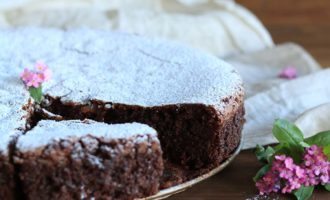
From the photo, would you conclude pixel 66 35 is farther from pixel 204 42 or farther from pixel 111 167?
pixel 111 167

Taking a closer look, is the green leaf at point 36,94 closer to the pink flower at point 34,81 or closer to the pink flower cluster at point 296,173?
the pink flower at point 34,81

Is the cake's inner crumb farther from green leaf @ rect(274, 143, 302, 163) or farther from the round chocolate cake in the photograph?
green leaf @ rect(274, 143, 302, 163)

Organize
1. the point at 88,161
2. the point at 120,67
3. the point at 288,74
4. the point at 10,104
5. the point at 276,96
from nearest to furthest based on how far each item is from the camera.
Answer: the point at 88,161 < the point at 10,104 < the point at 120,67 < the point at 276,96 < the point at 288,74

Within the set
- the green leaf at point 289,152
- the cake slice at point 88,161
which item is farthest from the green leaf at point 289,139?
the cake slice at point 88,161

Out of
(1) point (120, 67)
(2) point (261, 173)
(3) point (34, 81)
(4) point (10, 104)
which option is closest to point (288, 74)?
(1) point (120, 67)

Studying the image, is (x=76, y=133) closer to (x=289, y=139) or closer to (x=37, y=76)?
(x=37, y=76)

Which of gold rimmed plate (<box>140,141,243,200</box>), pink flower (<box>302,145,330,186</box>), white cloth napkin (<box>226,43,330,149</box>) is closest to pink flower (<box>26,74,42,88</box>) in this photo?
gold rimmed plate (<box>140,141,243,200</box>)

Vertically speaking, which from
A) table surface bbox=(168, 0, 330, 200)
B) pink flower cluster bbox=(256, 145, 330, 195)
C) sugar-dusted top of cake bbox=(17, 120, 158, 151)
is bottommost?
table surface bbox=(168, 0, 330, 200)
